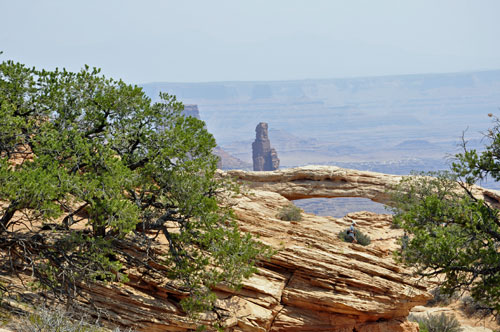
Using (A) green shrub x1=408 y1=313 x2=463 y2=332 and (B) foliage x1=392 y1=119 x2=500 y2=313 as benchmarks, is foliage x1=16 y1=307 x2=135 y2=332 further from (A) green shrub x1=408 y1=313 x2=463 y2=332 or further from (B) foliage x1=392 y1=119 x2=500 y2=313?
(A) green shrub x1=408 y1=313 x2=463 y2=332

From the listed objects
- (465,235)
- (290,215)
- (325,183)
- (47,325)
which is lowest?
(290,215)

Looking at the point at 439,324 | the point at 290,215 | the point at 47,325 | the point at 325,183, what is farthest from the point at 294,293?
the point at 325,183

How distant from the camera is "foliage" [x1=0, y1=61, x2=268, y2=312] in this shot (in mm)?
15297

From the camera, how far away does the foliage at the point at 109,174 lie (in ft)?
50.2

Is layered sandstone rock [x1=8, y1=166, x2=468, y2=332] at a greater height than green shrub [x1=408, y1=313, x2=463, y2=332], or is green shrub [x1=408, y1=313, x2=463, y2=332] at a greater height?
layered sandstone rock [x1=8, y1=166, x2=468, y2=332]

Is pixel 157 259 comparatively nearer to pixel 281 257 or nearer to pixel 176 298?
pixel 176 298

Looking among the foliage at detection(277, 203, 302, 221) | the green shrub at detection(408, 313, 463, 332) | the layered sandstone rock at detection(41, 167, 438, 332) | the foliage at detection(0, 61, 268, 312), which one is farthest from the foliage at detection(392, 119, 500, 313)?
the foliage at detection(277, 203, 302, 221)

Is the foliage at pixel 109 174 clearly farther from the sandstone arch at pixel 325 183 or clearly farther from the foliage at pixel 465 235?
the sandstone arch at pixel 325 183

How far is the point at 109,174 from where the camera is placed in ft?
51.8

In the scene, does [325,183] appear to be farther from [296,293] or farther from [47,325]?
[47,325]

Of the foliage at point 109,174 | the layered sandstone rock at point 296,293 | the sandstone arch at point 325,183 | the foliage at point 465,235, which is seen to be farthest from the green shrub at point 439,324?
the sandstone arch at point 325,183

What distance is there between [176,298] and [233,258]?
3039 millimetres

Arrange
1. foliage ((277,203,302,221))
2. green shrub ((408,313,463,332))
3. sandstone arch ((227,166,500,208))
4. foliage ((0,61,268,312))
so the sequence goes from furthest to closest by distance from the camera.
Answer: sandstone arch ((227,166,500,208)) < foliage ((277,203,302,221)) < green shrub ((408,313,463,332)) < foliage ((0,61,268,312))

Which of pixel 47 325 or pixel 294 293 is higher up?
pixel 47 325
